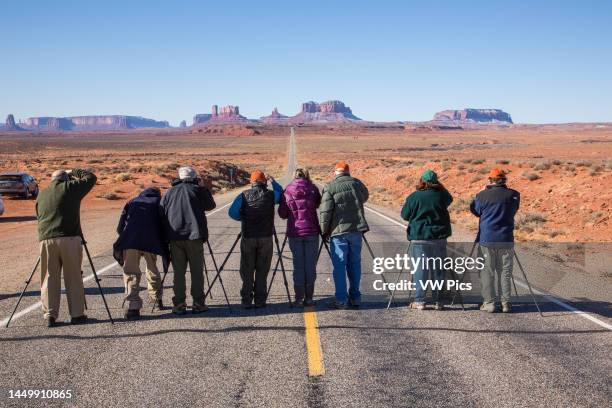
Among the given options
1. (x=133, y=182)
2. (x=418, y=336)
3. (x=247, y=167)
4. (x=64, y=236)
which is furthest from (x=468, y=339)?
(x=247, y=167)

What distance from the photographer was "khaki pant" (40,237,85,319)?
746cm

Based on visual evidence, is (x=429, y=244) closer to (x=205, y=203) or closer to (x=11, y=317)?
(x=205, y=203)

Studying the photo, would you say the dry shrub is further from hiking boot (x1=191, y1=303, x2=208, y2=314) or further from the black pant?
hiking boot (x1=191, y1=303, x2=208, y2=314)

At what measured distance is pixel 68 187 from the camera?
24.5 feet

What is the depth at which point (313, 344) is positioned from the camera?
672cm

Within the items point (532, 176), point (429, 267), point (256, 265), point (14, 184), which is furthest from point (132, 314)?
point (14, 184)

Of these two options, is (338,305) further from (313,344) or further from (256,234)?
(313,344)

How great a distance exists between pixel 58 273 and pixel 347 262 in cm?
387

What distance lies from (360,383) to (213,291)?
14.9 ft

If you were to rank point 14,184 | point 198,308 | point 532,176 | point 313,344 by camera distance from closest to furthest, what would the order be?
point 313,344 < point 198,308 < point 532,176 < point 14,184

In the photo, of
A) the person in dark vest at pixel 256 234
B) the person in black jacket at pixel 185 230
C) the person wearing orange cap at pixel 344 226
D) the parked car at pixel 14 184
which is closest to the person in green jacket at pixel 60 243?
the person in black jacket at pixel 185 230

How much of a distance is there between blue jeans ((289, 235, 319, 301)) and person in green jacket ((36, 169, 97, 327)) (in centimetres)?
287

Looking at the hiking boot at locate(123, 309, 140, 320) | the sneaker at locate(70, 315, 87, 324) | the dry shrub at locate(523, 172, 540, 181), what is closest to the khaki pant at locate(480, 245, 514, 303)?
the hiking boot at locate(123, 309, 140, 320)

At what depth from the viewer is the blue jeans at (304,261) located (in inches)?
332
